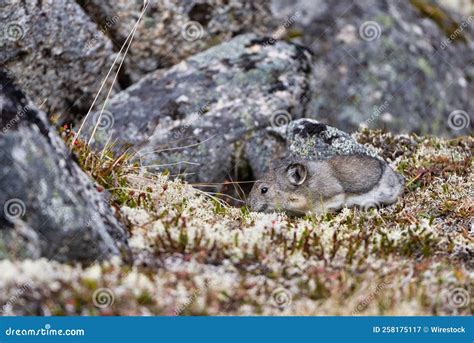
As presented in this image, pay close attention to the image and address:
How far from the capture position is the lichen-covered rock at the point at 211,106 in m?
11.3

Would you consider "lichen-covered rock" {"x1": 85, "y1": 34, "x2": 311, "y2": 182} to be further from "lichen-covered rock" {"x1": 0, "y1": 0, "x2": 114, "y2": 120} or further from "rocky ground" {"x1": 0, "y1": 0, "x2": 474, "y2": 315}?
"lichen-covered rock" {"x1": 0, "y1": 0, "x2": 114, "y2": 120}

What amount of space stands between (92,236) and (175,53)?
669 centimetres

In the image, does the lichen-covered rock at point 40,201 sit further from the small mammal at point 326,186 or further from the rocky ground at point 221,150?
the small mammal at point 326,186

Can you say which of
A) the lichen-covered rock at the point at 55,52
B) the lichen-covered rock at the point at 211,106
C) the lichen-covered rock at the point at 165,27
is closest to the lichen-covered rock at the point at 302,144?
the lichen-covered rock at the point at 211,106

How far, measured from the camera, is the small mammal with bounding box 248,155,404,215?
9.51m

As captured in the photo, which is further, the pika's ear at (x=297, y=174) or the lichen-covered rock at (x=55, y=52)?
the lichen-covered rock at (x=55, y=52)

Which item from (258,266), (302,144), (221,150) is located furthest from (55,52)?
(258,266)

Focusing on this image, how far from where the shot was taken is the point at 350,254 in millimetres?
7301

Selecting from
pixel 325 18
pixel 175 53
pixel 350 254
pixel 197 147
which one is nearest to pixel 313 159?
pixel 197 147

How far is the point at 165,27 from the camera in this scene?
12680 millimetres

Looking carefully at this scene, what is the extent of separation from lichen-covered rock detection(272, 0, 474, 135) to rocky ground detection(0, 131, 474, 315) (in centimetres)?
558

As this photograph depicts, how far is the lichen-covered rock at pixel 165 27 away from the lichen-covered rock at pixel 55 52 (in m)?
0.50

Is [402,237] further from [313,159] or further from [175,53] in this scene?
[175,53]

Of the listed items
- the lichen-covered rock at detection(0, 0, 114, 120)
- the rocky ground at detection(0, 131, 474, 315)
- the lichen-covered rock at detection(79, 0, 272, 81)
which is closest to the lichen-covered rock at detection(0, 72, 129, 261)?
the rocky ground at detection(0, 131, 474, 315)
